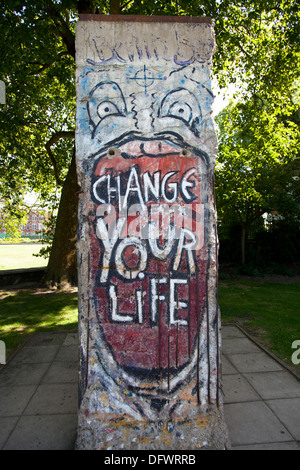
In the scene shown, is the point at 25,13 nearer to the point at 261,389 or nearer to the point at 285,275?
the point at 261,389

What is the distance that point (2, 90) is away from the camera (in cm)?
627

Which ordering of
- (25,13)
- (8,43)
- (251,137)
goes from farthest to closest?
(251,137) < (8,43) < (25,13)

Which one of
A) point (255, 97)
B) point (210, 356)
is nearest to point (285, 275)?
point (255, 97)

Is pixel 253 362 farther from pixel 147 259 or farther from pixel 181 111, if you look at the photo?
pixel 181 111

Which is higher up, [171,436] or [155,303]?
[155,303]

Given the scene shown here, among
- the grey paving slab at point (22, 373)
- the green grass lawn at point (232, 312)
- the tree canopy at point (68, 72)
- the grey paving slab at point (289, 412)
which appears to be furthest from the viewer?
the tree canopy at point (68, 72)

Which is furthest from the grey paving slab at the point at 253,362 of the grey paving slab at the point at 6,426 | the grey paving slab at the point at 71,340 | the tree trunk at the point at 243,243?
the tree trunk at the point at 243,243

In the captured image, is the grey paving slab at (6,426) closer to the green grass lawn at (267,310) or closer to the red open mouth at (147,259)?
the red open mouth at (147,259)

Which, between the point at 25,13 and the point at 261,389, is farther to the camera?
the point at 25,13

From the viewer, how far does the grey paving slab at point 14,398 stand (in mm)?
3066

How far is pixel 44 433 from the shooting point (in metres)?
2.73

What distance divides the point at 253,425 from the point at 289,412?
445 mm
